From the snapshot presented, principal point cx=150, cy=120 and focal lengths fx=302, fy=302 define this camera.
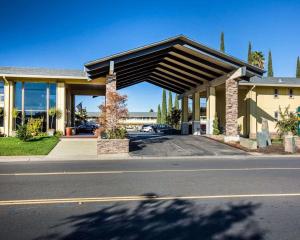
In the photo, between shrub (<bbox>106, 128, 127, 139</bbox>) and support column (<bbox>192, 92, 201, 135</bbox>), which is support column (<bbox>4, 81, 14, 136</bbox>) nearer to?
shrub (<bbox>106, 128, 127, 139</bbox>)

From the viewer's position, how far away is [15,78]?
2659 cm

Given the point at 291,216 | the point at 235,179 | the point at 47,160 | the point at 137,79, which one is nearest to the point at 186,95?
the point at 137,79

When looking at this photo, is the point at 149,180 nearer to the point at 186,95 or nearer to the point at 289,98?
the point at 186,95

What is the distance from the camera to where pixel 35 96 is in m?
27.3

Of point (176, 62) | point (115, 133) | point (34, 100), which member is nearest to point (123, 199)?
point (115, 133)

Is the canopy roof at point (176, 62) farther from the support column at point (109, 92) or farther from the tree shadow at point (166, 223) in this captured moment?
the tree shadow at point (166, 223)

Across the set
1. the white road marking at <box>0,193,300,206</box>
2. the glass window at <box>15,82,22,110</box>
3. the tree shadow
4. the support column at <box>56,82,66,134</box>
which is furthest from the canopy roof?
the tree shadow

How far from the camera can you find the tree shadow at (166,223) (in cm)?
484

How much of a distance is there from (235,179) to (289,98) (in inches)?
1087

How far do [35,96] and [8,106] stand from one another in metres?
2.41

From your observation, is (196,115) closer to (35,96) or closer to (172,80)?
(172,80)

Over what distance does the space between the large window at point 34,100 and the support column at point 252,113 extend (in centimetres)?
2028

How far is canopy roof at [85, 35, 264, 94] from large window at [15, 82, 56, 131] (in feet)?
23.4

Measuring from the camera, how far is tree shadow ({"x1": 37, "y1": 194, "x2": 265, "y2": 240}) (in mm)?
4840
